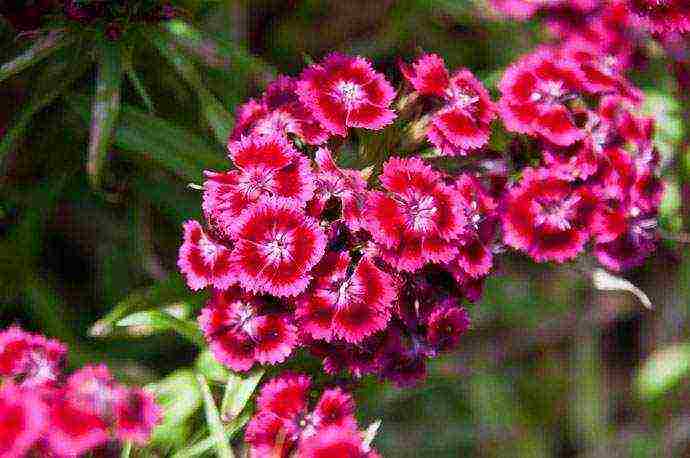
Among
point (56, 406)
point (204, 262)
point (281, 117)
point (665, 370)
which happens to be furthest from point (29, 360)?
point (665, 370)

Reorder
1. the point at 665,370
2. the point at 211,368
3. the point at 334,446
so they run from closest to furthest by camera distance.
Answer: the point at 334,446 < the point at 211,368 < the point at 665,370

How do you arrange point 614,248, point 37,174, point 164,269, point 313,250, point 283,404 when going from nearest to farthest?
point 313,250 < point 283,404 < point 614,248 < point 37,174 < point 164,269

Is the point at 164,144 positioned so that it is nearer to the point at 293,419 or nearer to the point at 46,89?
the point at 46,89

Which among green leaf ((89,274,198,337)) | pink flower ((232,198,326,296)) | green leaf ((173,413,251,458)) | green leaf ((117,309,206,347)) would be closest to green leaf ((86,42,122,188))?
green leaf ((89,274,198,337))

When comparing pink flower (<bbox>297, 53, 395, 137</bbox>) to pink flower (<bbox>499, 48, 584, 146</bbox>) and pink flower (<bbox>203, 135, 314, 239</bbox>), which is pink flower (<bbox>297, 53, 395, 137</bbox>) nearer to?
pink flower (<bbox>203, 135, 314, 239</bbox>)

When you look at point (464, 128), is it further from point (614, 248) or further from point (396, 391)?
point (396, 391)

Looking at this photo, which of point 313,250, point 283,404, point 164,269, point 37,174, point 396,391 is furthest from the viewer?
point 164,269

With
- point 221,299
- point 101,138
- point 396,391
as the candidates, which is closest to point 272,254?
point 221,299
